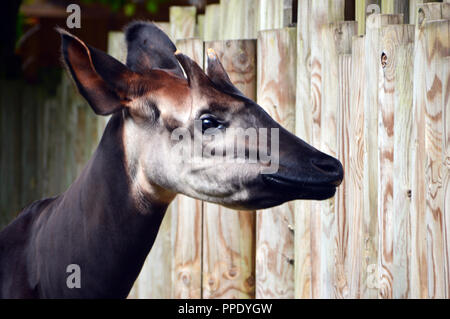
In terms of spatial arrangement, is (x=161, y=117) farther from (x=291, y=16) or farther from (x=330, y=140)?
(x=291, y=16)

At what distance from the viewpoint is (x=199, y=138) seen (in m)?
2.85

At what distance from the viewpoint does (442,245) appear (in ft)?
9.61

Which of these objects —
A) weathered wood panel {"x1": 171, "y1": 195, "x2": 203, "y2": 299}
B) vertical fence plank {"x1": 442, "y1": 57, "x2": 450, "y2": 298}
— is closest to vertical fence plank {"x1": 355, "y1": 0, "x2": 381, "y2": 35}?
vertical fence plank {"x1": 442, "y1": 57, "x2": 450, "y2": 298}

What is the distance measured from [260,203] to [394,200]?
0.80 m

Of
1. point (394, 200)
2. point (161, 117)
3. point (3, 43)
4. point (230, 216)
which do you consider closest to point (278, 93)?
point (230, 216)

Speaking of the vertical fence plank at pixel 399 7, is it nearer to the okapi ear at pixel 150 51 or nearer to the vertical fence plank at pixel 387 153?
the vertical fence plank at pixel 387 153

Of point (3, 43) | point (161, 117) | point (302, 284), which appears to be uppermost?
point (3, 43)

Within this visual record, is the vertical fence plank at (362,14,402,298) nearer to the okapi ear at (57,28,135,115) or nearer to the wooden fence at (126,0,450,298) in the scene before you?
the wooden fence at (126,0,450,298)

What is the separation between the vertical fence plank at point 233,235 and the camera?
4.54 m

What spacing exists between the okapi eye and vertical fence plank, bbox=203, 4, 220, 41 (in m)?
2.53

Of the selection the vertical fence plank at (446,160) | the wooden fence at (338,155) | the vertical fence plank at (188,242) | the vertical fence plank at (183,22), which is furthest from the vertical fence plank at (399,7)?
the vertical fence plank at (183,22)

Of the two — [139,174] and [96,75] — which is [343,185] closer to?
[139,174]

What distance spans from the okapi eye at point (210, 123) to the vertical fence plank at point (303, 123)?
1.34 metres

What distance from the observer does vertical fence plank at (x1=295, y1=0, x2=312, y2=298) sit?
4086 millimetres
